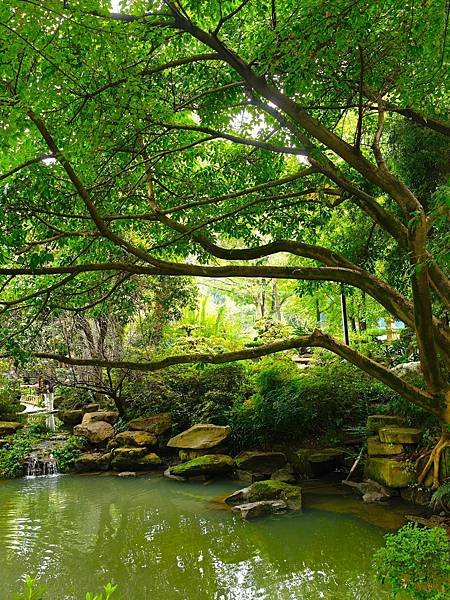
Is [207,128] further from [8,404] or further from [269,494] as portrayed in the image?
[8,404]

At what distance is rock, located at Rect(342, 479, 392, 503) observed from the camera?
26.3 feet

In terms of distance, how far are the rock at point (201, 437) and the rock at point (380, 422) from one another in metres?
3.13

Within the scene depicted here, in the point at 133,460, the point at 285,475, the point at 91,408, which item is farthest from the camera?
the point at 91,408

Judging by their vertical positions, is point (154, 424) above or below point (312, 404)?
below

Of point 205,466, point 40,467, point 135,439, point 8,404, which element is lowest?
point 40,467

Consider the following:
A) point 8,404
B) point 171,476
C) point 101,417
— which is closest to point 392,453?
point 171,476

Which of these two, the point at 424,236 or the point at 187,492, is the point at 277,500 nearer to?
the point at 187,492

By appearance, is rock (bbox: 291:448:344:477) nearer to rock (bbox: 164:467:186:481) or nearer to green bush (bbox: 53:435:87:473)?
rock (bbox: 164:467:186:481)

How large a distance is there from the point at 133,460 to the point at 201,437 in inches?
62.5

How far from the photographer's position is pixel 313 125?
16.1ft

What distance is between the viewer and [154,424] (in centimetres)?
1212

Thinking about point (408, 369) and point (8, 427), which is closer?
point (408, 369)

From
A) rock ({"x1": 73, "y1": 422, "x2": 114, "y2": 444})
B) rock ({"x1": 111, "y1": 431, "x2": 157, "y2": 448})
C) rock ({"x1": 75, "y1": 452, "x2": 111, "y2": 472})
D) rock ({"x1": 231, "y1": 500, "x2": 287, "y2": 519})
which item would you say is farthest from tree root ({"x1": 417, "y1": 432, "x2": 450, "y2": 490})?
rock ({"x1": 73, "y1": 422, "x2": 114, "y2": 444})

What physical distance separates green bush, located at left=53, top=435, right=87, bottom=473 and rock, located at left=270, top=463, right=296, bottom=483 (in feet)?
16.3
